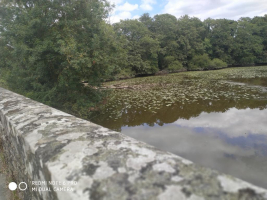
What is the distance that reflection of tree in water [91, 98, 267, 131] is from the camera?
319 inches

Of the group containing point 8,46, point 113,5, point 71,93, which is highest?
point 113,5

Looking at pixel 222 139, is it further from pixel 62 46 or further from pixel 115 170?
pixel 62 46

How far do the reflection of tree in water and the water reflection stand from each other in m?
0.39

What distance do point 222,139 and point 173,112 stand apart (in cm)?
344

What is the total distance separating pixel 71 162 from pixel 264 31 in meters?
56.4

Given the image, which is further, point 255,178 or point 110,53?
point 110,53

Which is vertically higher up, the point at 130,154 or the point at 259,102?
the point at 130,154

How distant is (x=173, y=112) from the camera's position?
29.3ft

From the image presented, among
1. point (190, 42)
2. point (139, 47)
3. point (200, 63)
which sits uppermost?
point (190, 42)

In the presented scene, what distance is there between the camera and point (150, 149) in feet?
3.29

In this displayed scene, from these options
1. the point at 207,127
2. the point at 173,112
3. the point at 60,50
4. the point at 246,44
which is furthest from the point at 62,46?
the point at 246,44

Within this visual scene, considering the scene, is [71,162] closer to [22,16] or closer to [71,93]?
[71,93]

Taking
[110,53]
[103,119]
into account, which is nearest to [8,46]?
[110,53]

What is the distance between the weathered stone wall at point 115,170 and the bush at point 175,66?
3400 cm
